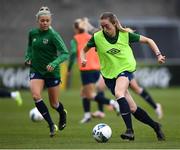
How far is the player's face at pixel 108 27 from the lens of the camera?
46.8 feet

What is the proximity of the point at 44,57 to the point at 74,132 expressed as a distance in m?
1.82

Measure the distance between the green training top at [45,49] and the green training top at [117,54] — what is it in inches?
45.8

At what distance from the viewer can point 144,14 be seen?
47312 millimetres

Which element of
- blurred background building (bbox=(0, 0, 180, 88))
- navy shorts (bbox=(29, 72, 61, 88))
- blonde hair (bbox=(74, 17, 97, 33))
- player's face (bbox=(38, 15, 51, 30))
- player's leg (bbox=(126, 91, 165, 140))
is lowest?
blurred background building (bbox=(0, 0, 180, 88))

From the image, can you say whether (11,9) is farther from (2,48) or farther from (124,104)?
(124,104)

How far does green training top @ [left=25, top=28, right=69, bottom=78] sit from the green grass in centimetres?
131

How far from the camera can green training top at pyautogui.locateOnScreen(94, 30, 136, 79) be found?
14477mm

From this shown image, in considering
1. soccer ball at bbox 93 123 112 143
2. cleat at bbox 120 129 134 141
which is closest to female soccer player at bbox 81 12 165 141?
cleat at bbox 120 129 134 141

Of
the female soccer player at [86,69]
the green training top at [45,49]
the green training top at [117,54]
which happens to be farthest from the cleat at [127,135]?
the female soccer player at [86,69]

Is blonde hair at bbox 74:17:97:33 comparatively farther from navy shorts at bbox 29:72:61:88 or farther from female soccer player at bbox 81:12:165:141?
female soccer player at bbox 81:12:165:141

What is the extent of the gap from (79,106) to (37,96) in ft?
33.5

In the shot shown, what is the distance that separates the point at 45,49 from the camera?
15.6 meters

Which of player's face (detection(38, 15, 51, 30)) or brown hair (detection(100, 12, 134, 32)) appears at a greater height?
brown hair (detection(100, 12, 134, 32))

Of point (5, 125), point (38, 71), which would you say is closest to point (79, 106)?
point (5, 125)
